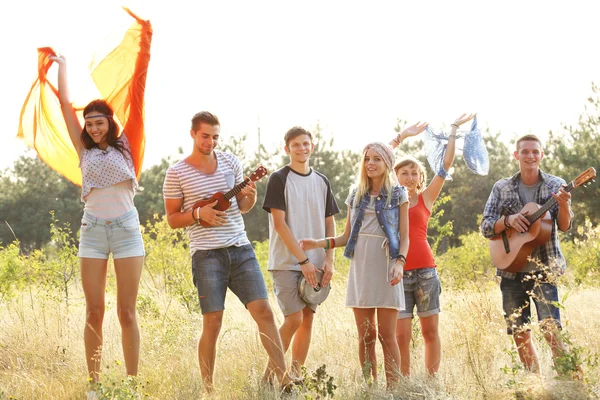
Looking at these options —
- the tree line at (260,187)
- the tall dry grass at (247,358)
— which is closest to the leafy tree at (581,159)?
the tree line at (260,187)

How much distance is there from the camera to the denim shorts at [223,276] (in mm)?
4812

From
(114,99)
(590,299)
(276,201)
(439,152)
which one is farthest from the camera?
(590,299)

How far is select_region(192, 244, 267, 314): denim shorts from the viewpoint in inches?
189

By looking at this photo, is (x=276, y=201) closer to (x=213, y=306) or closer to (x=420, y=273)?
(x=213, y=306)

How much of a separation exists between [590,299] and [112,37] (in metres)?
6.44

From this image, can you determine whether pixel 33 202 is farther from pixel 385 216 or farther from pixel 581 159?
pixel 385 216

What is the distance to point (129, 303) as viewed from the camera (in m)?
4.81

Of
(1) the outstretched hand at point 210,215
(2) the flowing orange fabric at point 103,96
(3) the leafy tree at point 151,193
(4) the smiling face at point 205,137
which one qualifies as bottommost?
(1) the outstretched hand at point 210,215

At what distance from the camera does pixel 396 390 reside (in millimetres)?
4660

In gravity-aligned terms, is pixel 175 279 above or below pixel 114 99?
below

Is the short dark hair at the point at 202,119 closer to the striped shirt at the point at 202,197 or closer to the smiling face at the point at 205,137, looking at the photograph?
the smiling face at the point at 205,137

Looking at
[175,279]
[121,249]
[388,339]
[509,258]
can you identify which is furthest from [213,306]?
[175,279]

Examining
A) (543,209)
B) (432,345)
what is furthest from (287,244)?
(543,209)

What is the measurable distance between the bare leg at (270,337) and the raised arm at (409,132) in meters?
1.61
